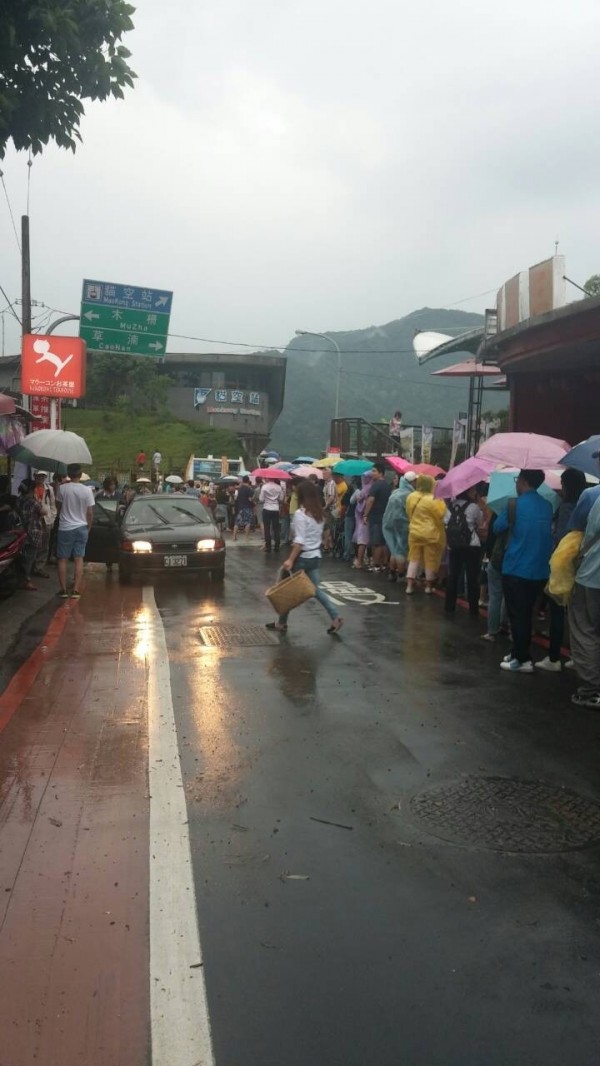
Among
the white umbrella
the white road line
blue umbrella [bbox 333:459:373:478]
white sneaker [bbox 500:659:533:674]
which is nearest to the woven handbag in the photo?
white sneaker [bbox 500:659:533:674]

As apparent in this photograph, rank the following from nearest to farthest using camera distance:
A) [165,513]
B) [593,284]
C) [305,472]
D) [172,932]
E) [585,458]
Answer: [172,932] < [585,458] < [165,513] < [305,472] < [593,284]

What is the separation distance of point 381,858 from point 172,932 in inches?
43.4

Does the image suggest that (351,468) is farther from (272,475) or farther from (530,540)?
(530,540)

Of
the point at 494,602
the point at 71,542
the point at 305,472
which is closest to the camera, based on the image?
the point at 494,602

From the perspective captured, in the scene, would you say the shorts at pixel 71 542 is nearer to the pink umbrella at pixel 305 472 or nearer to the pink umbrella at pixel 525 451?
the pink umbrella at pixel 525 451

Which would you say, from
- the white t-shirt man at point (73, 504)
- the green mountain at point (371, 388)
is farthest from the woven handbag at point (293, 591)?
the green mountain at point (371, 388)

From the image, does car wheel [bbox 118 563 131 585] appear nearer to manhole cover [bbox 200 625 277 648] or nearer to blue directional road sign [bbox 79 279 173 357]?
manhole cover [bbox 200 625 277 648]

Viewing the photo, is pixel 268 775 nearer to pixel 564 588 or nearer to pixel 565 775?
pixel 565 775

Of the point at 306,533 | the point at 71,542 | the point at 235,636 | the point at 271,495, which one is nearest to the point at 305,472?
the point at 271,495

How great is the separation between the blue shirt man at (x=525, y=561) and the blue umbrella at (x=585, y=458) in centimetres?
35

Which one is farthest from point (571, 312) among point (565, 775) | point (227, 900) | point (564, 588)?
point (227, 900)

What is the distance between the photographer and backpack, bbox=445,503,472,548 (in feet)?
37.1

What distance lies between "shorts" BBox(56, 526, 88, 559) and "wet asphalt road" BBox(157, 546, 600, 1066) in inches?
208

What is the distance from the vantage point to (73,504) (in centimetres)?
1234
